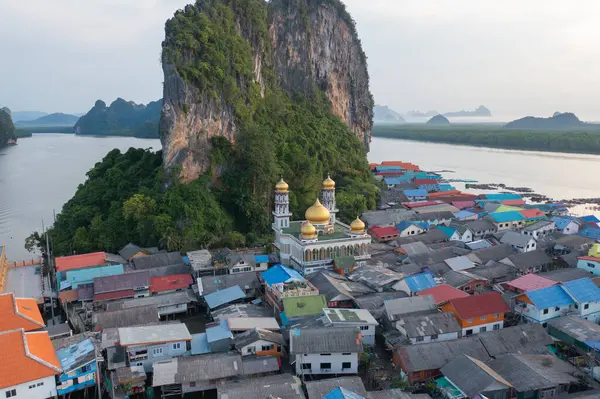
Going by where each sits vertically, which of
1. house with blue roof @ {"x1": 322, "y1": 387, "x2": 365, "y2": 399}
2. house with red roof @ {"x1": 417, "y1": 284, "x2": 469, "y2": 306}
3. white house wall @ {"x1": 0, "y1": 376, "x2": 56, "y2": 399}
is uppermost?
house with red roof @ {"x1": 417, "y1": 284, "x2": 469, "y2": 306}

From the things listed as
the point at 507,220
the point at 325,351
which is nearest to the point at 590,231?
the point at 507,220

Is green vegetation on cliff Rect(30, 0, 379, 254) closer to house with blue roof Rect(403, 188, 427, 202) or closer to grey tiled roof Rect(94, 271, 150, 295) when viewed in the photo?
house with blue roof Rect(403, 188, 427, 202)

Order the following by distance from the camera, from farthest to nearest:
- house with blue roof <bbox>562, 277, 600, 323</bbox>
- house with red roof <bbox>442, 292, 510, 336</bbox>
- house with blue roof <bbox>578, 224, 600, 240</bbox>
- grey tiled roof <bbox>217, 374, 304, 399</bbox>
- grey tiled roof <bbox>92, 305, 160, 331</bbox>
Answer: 1. house with blue roof <bbox>578, 224, 600, 240</bbox>
2. house with blue roof <bbox>562, 277, 600, 323</bbox>
3. grey tiled roof <bbox>92, 305, 160, 331</bbox>
4. house with red roof <bbox>442, 292, 510, 336</bbox>
5. grey tiled roof <bbox>217, 374, 304, 399</bbox>

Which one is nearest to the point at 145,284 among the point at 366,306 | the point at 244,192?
the point at 366,306

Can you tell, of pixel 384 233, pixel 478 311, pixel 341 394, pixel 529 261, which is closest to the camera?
pixel 341 394

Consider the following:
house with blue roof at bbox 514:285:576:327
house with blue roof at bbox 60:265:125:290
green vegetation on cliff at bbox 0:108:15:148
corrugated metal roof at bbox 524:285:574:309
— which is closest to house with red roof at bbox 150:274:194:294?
house with blue roof at bbox 60:265:125:290

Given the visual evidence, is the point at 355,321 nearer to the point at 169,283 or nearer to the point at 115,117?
the point at 169,283
